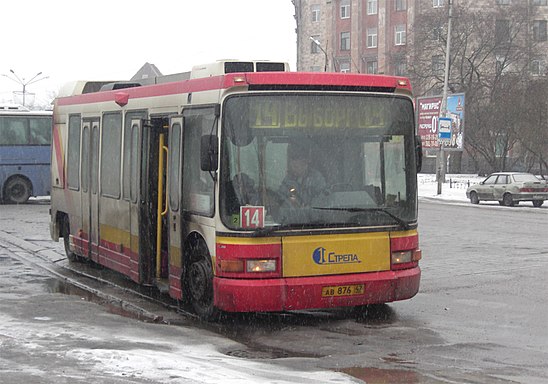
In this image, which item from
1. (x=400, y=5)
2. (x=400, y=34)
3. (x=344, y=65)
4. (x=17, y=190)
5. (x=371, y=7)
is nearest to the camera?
(x=17, y=190)

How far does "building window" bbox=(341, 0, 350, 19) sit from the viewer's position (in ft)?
307

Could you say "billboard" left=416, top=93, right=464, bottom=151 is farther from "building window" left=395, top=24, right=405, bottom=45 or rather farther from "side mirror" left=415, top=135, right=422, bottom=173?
"side mirror" left=415, top=135, right=422, bottom=173

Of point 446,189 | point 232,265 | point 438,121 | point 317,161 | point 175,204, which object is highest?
point 438,121

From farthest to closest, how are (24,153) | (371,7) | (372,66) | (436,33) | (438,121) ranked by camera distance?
(372,66) < (371,7) < (436,33) < (438,121) < (24,153)

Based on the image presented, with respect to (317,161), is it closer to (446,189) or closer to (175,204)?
(175,204)

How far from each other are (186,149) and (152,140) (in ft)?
3.69

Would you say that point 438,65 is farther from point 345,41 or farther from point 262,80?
point 262,80

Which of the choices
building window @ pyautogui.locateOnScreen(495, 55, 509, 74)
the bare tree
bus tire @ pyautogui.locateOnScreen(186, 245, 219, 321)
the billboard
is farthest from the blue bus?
building window @ pyautogui.locateOnScreen(495, 55, 509, 74)

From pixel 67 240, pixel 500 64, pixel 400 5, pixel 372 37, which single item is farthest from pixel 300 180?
pixel 372 37

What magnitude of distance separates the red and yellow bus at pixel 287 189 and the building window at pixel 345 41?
83.7 metres

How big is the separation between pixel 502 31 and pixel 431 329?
222 ft

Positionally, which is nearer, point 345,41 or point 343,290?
point 343,290

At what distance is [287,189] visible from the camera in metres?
10.1

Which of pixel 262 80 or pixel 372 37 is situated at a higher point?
pixel 372 37
